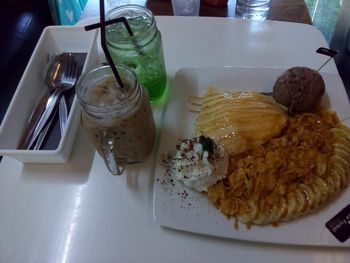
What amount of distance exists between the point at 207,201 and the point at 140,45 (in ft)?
1.13

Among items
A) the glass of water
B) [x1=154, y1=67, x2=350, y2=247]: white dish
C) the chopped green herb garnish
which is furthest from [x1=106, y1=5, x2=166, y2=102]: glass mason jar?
the glass of water

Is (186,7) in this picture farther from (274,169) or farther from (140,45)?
(274,169)

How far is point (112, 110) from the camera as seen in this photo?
23.0 inches

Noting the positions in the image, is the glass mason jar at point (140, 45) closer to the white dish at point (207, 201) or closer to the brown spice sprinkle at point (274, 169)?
the white dish at point (207, 201)

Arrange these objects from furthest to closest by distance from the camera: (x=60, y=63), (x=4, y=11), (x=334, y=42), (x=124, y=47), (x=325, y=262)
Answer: (x=334, y=42), (x=4, y=11), (x=60, y=63), (x=124, y=47), (x=325, y=262)

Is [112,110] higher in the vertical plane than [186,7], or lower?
higher

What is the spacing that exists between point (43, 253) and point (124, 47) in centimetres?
43

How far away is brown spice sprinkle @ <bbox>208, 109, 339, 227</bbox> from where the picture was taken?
64cm

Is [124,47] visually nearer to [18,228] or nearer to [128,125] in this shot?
[128,125]

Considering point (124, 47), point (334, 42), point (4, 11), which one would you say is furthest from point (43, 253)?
point (334, 42)

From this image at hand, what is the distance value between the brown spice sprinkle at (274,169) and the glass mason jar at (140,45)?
260 mm

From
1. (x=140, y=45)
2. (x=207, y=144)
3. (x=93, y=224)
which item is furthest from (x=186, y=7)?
(x=93, y=224)

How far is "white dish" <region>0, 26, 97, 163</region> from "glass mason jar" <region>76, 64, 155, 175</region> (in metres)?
0.10

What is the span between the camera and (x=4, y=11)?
1354mm
